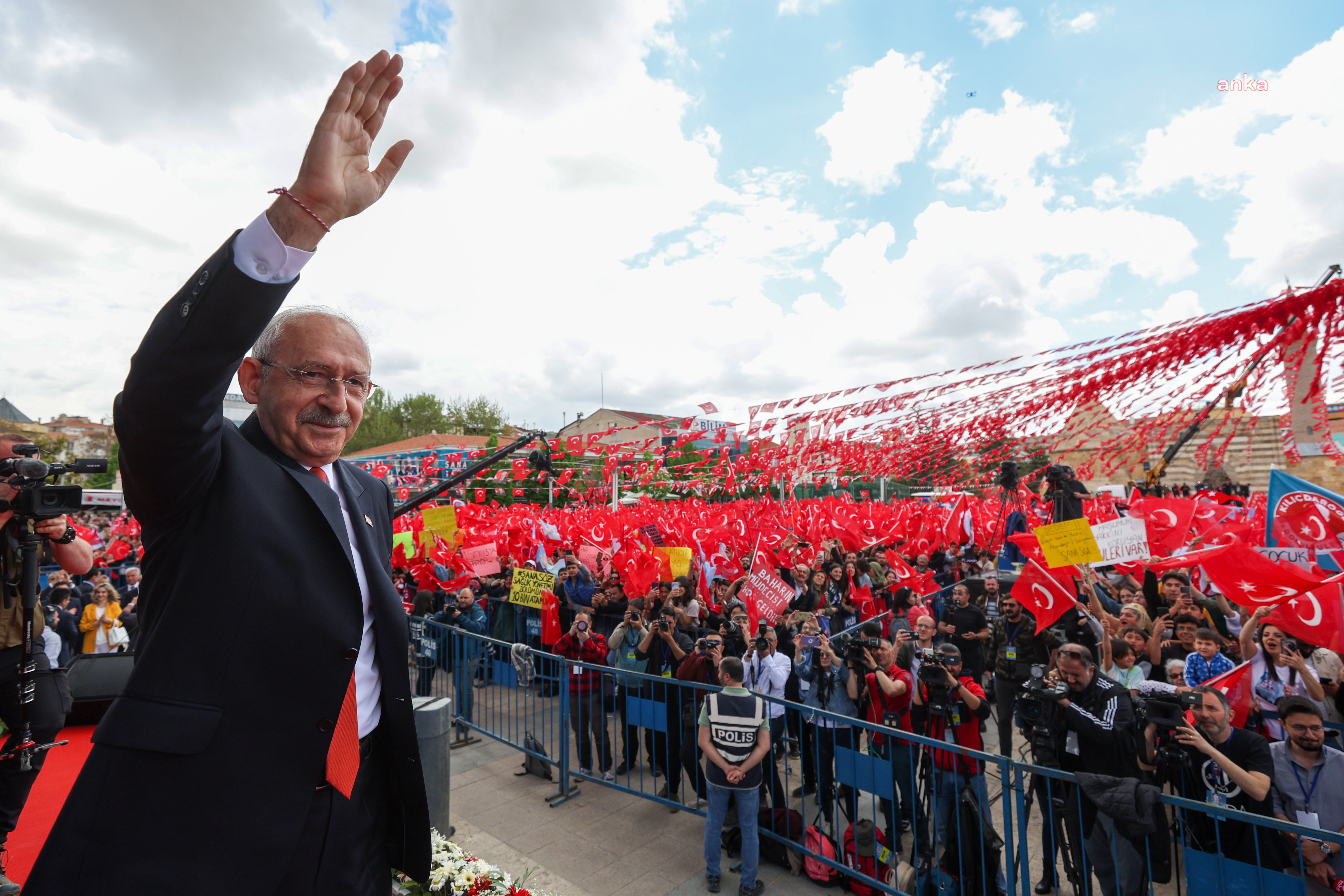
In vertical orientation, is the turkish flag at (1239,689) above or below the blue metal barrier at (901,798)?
above

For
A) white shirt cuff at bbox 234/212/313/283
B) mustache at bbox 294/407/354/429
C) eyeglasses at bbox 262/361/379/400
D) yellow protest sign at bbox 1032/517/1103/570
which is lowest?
yellow protest sign at bbox 1032/517/1103/570

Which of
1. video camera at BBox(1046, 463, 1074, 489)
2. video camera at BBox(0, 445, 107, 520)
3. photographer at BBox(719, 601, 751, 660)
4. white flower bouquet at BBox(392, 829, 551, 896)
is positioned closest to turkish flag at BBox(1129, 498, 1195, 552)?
video camera at BBox(1046, 463, 1074, 489)

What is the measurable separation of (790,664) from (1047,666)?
7.94ft

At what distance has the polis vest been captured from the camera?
15.6 feet

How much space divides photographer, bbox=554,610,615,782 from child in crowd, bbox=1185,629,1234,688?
16.3ft

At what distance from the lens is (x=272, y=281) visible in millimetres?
1109

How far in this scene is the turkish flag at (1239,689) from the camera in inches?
187

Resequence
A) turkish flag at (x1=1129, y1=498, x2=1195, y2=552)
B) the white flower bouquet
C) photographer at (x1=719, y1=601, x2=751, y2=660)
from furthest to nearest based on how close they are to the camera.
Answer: turkish flag at (x1=1129, y1=498, x2=1195, y2=552) < photographer at (x1=719, y1=601, x2=751, y2=660) < the white flower bouquet

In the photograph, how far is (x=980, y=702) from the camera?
5.06 metres

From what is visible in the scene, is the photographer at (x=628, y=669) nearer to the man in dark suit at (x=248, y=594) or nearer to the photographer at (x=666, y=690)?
the photographer at (x=666, y=690)

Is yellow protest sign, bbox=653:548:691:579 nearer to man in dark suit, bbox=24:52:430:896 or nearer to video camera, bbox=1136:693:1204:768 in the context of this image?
video camera, bbox=1136:693:1204:768

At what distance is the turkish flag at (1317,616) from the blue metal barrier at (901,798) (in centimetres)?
140

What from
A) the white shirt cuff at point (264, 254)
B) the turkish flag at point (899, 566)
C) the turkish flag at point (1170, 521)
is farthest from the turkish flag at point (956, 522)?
the white shirt cuff at point (264, 254)

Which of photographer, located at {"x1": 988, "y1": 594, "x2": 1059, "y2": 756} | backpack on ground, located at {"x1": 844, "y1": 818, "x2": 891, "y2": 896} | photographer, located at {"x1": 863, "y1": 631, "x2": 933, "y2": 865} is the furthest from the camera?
photographer, located at {"x1": 988, "y1": 594, "x2": 1059, "y2": 756}
